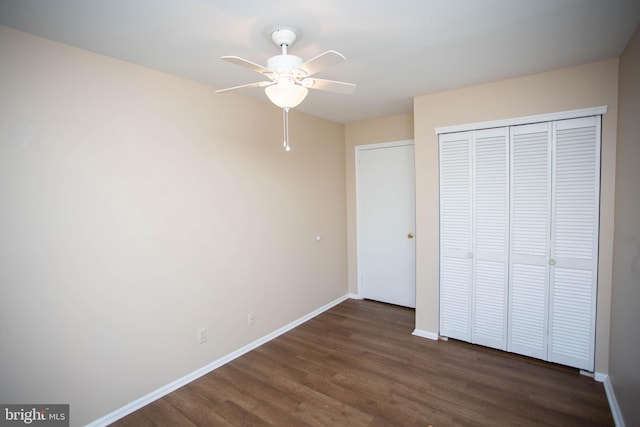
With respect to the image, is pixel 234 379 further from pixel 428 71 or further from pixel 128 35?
pixel 428 71

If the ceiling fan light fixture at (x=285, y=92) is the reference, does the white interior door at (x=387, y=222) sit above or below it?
below

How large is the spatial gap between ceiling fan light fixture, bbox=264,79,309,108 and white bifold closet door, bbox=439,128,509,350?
191 cm

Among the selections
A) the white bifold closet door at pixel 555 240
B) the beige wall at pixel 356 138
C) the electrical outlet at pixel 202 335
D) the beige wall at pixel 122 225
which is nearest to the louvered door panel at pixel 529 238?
the white bifold closet door at pixel 555 240

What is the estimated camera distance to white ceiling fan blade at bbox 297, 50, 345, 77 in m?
1.41

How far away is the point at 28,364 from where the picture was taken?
1800 mm

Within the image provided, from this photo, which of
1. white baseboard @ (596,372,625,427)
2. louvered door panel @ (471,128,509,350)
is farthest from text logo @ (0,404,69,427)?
white baseboard @ (596,372,625,427)

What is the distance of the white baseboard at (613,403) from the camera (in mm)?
1973

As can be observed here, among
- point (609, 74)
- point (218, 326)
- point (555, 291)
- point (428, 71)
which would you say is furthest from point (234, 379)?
point (609, 74)

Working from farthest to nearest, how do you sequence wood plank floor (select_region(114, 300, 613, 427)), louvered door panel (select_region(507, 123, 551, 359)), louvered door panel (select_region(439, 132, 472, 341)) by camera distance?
louvered door panel (select_region(439, 132, 472, 341))
louvered door panel (select_region(507, 123, 551, 359))
wood plank floor (select_region(114, 300, 613, 427))

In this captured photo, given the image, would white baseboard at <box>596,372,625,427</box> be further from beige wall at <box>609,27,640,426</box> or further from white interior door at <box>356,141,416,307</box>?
white interior door at <box>356,141,416,307</box>

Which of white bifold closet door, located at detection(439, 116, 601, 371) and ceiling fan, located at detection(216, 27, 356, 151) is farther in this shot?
white bifold closet door, located at detection(439, 116, 601, 371)

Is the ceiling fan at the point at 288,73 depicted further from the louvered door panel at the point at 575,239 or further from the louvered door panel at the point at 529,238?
the louvered door panel at the point at 575,239

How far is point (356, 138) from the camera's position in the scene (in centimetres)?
431

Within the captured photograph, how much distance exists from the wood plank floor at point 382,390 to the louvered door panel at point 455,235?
27 cm
